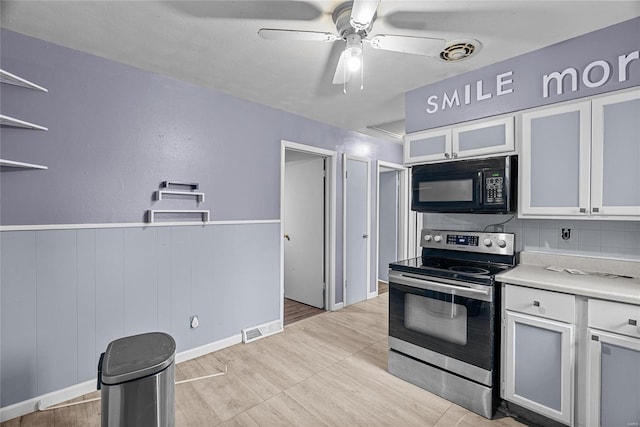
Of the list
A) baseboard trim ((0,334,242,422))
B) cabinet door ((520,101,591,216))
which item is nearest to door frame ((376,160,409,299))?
cabinet door ((520,101,591,216))

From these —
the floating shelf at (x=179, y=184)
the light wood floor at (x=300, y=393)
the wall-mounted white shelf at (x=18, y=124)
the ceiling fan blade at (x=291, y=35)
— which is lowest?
the light wood floor at (x=300, y=393)

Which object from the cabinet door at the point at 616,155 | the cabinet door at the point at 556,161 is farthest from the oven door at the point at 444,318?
the cabinet door at the point at 616,155

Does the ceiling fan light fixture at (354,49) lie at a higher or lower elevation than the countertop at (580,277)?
higher

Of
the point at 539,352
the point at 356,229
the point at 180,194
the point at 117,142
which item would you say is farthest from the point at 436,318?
the point at 117,142

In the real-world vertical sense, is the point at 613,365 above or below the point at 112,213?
below

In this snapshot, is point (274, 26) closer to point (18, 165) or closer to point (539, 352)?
point (18, 165)

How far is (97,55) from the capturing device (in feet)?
7.19

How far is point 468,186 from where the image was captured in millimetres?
2303

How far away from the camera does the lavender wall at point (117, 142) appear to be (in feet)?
6.43

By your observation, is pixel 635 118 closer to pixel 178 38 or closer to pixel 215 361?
pixel 178 38

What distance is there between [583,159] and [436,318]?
4.53ft

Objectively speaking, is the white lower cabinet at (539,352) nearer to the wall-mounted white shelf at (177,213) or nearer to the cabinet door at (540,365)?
the cabinet door at (540,365)

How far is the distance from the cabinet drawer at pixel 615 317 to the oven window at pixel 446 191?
37.8 inches

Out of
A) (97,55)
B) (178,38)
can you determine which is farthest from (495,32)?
(97,55)
